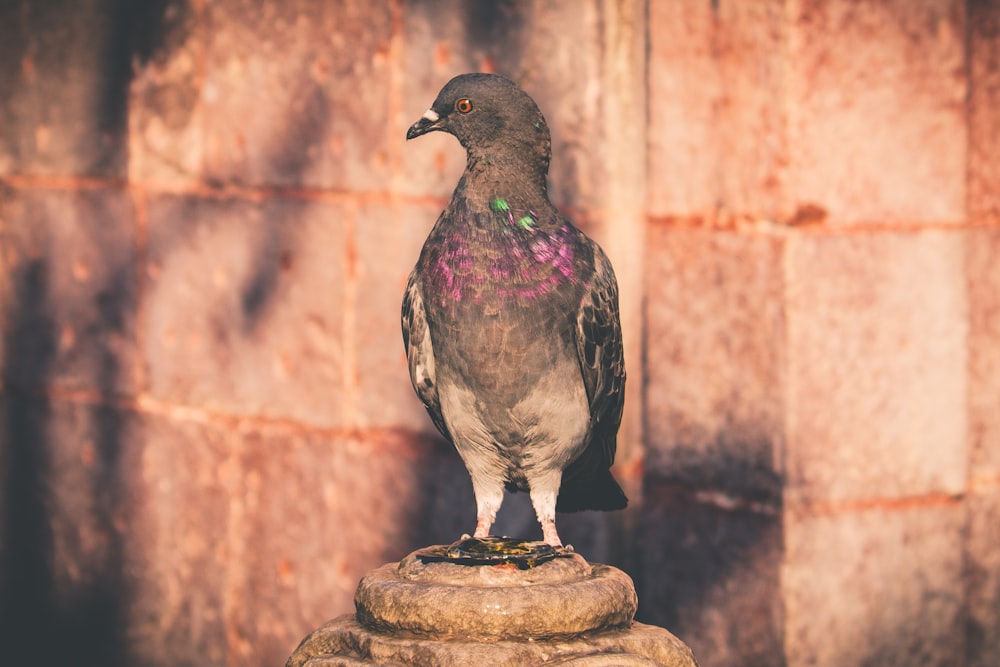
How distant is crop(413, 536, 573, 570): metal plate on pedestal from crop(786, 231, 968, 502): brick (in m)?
1.36

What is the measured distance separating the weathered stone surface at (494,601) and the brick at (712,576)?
4.29ft

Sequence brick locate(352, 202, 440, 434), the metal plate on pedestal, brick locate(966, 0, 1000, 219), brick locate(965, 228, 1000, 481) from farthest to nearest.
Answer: brick locate(352, 202, 440, 434), brick locate(965, 228, 1000, 481), brick locate(966, 0, 1000, 219), the metal plate on pedestal

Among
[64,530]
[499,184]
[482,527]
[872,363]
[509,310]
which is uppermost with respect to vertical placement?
[499,184]

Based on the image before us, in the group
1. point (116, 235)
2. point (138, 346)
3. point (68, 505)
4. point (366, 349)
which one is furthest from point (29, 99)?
point (366, 349)

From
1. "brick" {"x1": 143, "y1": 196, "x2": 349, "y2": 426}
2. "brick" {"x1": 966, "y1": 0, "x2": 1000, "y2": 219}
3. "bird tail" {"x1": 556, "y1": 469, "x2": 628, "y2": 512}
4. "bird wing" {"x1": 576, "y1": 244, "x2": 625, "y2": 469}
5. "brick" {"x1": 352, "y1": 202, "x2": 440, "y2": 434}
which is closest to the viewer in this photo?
"bird wing" {"x1": 576, "y1": 244, "x2": 625, "y2": 469}

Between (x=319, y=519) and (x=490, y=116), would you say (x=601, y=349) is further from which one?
(x=319, y=519)

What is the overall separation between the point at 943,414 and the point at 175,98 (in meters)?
3.43

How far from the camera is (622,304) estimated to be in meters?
4.45

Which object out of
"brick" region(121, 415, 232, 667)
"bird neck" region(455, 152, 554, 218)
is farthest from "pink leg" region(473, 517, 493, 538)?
"brick" region(121, 415, 232, 667)

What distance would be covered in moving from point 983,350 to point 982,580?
0.81 m

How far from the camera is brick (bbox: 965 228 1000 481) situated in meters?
4.32

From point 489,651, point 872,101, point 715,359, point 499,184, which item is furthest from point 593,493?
point 872,101

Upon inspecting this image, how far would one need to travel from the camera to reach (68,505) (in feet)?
19.6

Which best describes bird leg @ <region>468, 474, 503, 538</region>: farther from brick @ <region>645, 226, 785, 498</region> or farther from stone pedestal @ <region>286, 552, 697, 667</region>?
brick @ <region>645, 226, 785, 498</region>
